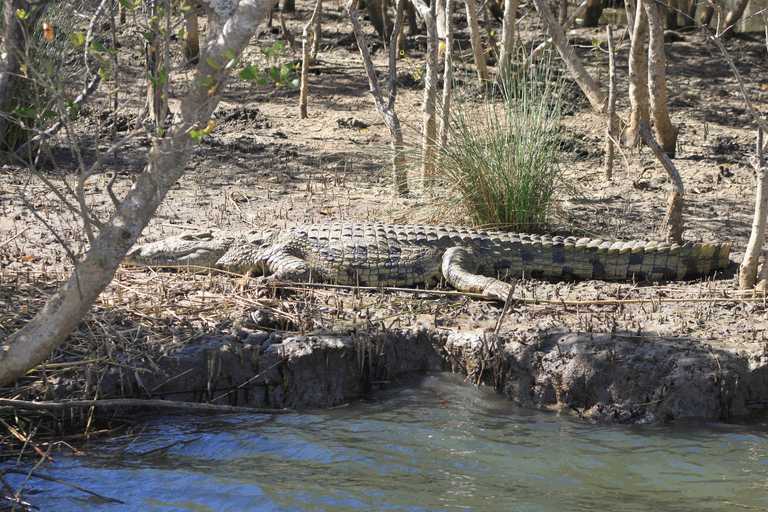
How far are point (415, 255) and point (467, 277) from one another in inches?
17.9

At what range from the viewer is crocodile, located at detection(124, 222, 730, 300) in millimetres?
5035

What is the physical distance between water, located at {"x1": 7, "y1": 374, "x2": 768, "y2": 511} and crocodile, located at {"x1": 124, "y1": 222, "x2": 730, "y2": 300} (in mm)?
1393

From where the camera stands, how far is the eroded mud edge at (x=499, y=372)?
372 centimetres

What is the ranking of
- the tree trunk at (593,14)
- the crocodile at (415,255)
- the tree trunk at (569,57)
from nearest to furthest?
the crocodile at (415,255)
the tree trunk at (569,57)
the tree trunk at (593,14)

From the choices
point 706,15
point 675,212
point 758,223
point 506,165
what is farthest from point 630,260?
point 706,15

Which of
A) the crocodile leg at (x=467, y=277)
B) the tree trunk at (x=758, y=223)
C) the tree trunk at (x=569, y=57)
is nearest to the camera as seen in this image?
the tree trunk at (x=758, y=223)

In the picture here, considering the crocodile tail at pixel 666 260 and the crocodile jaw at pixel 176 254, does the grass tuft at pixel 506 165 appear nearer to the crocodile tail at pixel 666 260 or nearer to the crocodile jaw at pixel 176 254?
the crocodile tail at pixel 666 260

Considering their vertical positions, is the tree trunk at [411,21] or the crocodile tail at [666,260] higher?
the tree trunk at [411,21]

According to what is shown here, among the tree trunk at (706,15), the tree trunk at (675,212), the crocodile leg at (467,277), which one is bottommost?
the crocodile leg at (467,277)

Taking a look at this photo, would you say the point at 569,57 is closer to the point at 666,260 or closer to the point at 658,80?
the point at 658,80

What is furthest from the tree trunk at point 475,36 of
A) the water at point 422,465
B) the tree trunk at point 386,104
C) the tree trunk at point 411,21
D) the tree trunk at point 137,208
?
the tree trunk at point 137,208

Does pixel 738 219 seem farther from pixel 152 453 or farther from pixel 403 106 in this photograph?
pixel 152 453

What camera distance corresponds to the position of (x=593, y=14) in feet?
43.2

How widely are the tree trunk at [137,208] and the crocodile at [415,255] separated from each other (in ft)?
7.55
